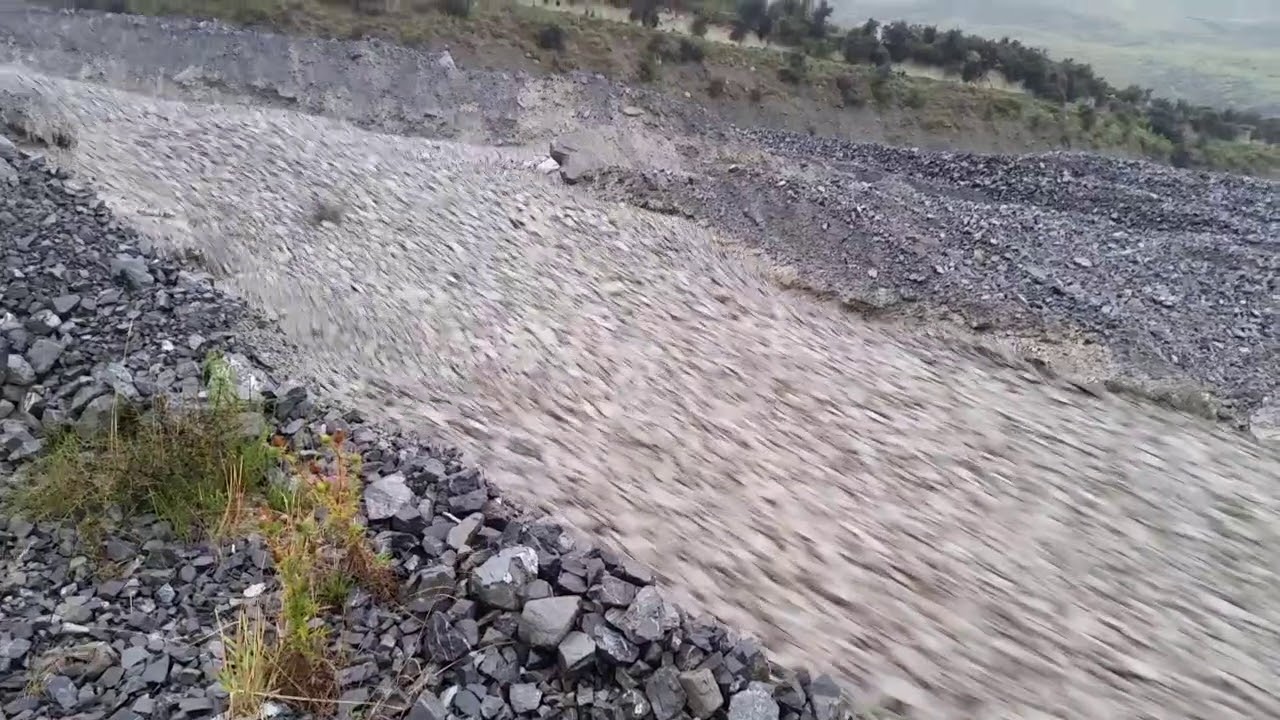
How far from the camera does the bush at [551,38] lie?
17359 mm

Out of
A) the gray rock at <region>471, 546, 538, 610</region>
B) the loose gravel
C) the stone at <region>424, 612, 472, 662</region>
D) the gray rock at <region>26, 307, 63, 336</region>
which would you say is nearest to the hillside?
the loose gravel

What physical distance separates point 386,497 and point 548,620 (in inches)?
43.5

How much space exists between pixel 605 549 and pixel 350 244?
3.78 m

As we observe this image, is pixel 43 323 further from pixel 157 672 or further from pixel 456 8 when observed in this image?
pixel 456 8

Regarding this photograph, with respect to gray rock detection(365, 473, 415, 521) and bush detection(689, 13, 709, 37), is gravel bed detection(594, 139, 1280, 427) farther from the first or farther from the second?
bush detection(689, 13, 709, 37)

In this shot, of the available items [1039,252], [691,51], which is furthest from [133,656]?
[691,51]

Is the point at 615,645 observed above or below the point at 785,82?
below

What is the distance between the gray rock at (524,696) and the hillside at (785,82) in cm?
1442

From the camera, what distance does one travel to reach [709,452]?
5477 millimetres

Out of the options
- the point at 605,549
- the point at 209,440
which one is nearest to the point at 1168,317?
the point at 605,549

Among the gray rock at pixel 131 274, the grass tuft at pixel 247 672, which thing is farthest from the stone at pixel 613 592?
the gray rock at pixel 131 274

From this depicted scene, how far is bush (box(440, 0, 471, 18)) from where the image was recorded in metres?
16.8

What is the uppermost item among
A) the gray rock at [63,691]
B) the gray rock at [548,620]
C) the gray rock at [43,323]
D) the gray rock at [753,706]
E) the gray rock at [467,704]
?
the gray rock at [43,323]

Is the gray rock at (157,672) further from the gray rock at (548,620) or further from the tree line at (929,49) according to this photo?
the tree line at (929,49)
